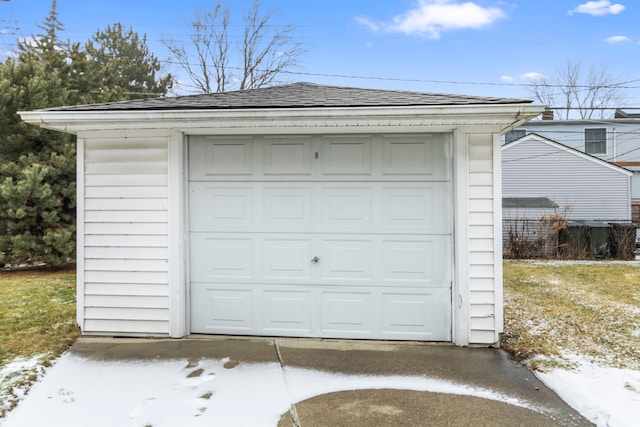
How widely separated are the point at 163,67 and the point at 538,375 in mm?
18663

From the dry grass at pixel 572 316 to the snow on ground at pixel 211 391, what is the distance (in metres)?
0.32

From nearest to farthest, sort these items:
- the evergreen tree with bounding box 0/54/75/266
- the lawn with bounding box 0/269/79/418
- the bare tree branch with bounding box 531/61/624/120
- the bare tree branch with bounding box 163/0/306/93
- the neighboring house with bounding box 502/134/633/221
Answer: the lawn with bounding box 0/269/79/418
the evergreen tree with bounding box 0/54/75/266
the neighboring house with bounding box 502/134/633/221
the bare tree branch with bounding box 163/0/306/93
the bare tree branch with bounding box 531/61/624/120

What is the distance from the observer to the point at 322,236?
4289 millimetres

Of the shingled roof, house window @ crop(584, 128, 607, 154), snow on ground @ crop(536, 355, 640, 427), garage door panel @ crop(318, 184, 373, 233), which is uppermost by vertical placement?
house window @ crop(584, 128, 607, 154)

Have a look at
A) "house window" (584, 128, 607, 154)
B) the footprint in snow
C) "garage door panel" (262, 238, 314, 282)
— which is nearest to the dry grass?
"garage door panel" (262, 238, 314, 282)

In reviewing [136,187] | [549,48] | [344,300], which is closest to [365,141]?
Answer: [344,300]

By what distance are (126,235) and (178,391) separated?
1.81 m

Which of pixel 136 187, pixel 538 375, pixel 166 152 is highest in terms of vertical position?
pixel 166 152

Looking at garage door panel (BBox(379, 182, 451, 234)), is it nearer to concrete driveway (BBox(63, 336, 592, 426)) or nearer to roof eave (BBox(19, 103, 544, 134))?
roof eave (BBox(19, 103, 544, 134))

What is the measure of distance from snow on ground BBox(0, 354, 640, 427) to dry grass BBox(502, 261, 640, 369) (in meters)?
0.32

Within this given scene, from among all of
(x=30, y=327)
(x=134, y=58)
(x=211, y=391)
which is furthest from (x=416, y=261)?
(x=134, y=58)

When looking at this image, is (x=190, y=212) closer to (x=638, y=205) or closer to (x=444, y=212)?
(x=444, y=212)

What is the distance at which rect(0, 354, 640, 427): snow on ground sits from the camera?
275 cm

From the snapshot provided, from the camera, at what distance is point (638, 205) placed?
Answer: 48.1 feet
